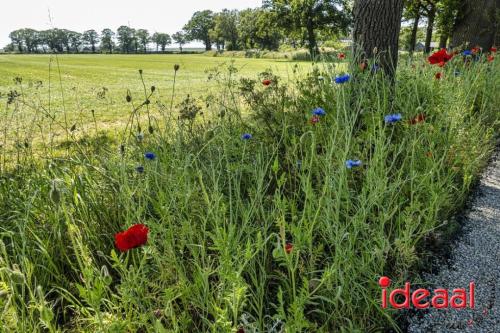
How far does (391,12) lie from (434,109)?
1134mm

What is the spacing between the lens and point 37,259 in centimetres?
184

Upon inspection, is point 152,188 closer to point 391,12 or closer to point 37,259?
point 37,259

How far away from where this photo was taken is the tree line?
26.9 ft

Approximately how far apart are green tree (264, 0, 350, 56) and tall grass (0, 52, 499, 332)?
3968cm

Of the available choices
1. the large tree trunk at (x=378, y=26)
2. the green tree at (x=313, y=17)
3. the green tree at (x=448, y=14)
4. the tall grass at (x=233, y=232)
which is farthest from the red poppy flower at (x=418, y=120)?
the green tree at (x=313, y=17)

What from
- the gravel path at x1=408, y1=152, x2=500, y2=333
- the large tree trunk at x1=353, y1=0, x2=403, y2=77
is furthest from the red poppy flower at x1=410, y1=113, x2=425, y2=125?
the large tree trunk at x1=353, y1=0, x2=403, y2=77

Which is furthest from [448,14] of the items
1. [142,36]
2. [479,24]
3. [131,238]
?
[142,36]

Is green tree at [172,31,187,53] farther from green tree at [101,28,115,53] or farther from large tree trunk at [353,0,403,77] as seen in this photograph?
large tree trunk at [353,0,403,77]

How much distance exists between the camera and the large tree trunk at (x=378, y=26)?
11.7ft

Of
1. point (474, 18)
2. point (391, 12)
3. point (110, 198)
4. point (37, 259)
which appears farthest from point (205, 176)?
point (474, 18)

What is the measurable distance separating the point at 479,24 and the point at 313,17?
1357 inches

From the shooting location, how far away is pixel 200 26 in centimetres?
10212

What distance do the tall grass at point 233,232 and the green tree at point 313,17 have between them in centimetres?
3968

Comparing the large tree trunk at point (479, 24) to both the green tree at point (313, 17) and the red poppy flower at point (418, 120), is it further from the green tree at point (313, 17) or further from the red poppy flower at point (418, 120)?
the green tree at point (313, 17)
